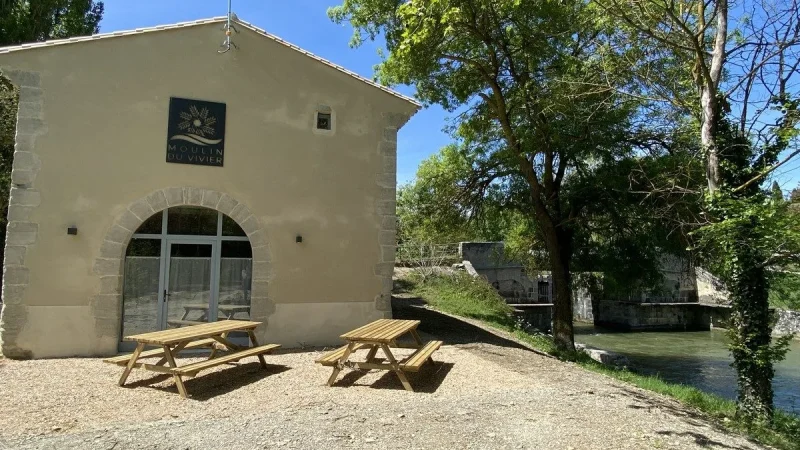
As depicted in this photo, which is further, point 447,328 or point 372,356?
point 447,328

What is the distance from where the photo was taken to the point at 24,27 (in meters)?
14.5

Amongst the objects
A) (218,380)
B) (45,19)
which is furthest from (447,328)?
(45,19)

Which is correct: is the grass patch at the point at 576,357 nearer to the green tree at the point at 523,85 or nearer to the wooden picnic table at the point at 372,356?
the green tree at the point at 523,85

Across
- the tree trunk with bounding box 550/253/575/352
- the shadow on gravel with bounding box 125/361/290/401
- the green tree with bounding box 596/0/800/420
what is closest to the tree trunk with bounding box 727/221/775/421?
the green tree with bounding box 596/0/800/420

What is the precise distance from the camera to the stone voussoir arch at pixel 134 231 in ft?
25.0

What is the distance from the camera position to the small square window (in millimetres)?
8906

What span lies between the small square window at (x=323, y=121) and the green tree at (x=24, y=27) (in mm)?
6975

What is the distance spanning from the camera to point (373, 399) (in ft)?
17.8

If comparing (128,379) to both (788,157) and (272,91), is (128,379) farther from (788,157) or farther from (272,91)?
(788,157)

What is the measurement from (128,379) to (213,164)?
137 inches

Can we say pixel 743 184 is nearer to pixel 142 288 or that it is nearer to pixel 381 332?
pixel 381 332

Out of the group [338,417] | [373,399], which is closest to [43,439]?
[338,417]

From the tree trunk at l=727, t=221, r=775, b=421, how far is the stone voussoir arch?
6.55 meters

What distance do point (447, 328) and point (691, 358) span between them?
1262 centimetres
